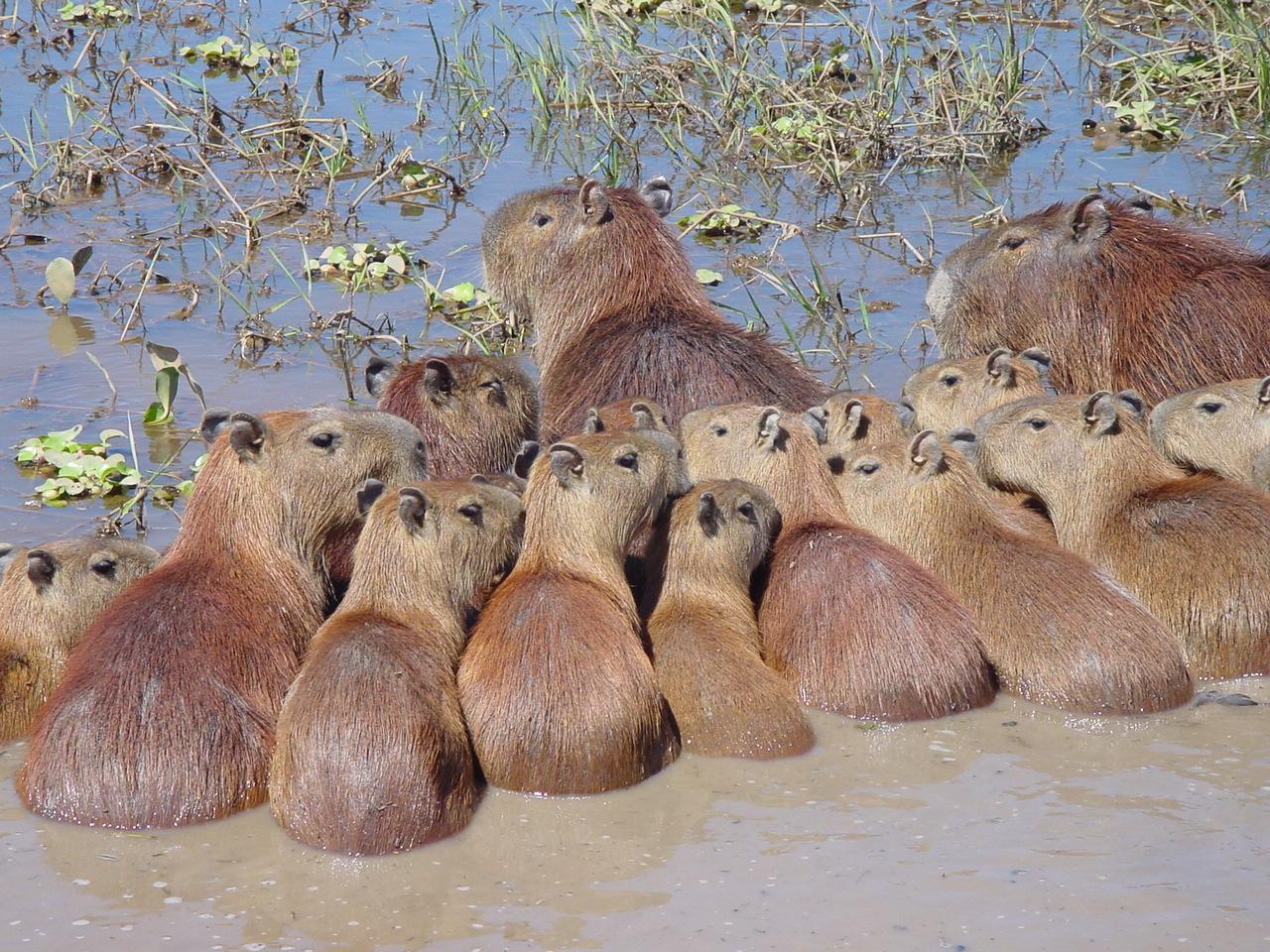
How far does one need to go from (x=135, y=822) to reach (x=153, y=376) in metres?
3.26

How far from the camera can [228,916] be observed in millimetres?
3658

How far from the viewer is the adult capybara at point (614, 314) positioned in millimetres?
5973

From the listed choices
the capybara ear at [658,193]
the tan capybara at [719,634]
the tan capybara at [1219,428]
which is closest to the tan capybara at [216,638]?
the tan capybara at [719,634]

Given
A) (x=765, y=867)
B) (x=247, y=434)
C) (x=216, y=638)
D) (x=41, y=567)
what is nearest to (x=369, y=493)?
(x=247, y=434)

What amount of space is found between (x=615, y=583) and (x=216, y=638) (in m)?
1.10

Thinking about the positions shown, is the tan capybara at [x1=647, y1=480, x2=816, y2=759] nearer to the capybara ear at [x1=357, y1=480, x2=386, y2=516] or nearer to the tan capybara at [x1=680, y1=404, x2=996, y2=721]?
the tan capybara at [x1=680, y1=404, x2=996, y2=721]

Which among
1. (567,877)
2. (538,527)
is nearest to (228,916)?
(567,877)

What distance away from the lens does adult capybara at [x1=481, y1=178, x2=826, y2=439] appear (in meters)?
5.97

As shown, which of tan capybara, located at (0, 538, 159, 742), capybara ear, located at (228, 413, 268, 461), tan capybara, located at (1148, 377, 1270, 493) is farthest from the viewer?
tan capybara, located at (1148, 377, 1270, 493)

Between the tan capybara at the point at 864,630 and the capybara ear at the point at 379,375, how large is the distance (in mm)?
1639

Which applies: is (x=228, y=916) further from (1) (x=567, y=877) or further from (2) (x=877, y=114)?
(2) (x=877, y=114)

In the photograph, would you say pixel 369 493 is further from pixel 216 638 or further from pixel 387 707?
pixel 387 707

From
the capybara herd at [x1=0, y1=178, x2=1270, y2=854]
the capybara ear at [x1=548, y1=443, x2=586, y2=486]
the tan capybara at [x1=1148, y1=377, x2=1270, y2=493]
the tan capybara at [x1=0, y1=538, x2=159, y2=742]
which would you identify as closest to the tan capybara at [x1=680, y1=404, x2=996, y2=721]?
the capybara herd at [x1=0, y1=178, x2=1270, y2=854]

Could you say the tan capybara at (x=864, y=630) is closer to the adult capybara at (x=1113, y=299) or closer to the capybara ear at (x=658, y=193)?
the adult capybara at (x=1113, y=299)
